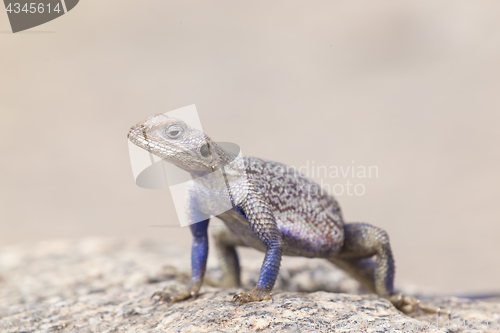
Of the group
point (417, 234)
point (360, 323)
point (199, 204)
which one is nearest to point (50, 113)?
point (199, 204)

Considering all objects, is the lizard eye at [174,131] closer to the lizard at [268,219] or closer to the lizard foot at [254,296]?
the lizard at [268,219]

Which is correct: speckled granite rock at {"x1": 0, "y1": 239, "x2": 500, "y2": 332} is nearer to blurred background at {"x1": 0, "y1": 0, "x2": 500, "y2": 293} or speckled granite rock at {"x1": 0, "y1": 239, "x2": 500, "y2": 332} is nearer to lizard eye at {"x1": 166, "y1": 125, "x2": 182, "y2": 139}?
blurred background at {"x1": 0, "y1": 0, "x2": 500, "y2": 293}

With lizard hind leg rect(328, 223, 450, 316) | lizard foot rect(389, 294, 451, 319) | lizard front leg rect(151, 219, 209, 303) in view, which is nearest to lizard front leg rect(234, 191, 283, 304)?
lizard front leg rect(151, 219, 209, 303)

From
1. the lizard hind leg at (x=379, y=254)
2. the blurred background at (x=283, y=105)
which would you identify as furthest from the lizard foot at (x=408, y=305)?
the blurred background at (x=283, y=105)

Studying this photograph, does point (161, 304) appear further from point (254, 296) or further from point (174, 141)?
point (174, 141)
